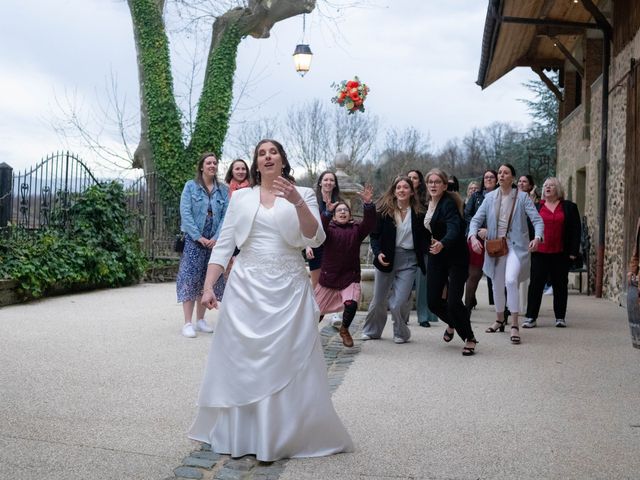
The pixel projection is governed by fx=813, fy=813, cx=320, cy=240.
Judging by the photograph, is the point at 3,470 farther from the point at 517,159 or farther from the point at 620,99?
the point at 517,159

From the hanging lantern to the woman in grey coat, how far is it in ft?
28.8

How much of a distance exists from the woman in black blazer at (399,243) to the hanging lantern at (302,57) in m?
9.11

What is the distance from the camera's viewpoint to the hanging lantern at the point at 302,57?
16.9m

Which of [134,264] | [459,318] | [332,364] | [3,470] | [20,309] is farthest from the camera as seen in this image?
[134,264]

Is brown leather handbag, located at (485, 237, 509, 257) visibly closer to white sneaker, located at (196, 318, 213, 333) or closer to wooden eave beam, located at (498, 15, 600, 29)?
white sneaker, located at (196, 318, 213, 333)

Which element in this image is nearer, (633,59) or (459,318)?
(459,318)

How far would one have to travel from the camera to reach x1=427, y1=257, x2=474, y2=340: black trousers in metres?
7.73

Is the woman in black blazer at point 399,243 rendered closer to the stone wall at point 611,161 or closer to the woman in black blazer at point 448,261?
the woman in black blazer at point 448,261

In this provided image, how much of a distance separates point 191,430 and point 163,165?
16.5 m

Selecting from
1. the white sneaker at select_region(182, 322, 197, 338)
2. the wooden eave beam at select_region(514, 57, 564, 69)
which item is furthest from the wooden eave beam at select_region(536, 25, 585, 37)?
the white sneaker at select_region(182, 322, 197, 338)

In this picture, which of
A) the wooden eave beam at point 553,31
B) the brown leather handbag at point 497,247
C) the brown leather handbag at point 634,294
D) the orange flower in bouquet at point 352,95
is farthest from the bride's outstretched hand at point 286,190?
the wooden eave beam at point 553,31

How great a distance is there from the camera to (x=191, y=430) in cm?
448

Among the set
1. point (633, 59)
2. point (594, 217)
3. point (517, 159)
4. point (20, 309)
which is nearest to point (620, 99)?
point (633, 59)

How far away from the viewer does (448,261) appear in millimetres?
7848
